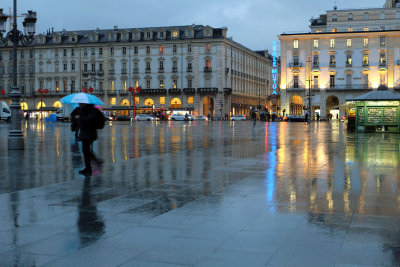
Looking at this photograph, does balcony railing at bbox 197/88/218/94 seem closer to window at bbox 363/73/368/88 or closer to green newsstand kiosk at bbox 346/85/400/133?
window at bbox 363/73/368/88

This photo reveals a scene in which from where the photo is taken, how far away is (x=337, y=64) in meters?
79.4

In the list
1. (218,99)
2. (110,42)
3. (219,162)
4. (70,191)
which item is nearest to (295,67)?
(218,99)

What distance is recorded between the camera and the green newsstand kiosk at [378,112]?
32.8m

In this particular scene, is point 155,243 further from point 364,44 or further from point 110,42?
point 110,42

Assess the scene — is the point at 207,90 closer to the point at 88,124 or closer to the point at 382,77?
the point at 382,77

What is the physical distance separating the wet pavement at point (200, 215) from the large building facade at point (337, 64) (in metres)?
69.6

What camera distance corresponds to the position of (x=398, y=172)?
1068cm

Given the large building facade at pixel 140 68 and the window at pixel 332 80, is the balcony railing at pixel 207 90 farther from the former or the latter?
the window at pixel 332 80

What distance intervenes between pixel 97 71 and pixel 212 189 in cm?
9204

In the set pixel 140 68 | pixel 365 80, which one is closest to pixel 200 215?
pixel 365 80

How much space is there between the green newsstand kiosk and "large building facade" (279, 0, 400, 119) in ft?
146

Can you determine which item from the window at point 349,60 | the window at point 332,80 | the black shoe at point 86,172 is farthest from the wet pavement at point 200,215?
the window at point 349,60

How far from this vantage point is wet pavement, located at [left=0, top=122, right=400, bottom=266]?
4668 mm

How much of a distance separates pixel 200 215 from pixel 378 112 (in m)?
29.6
